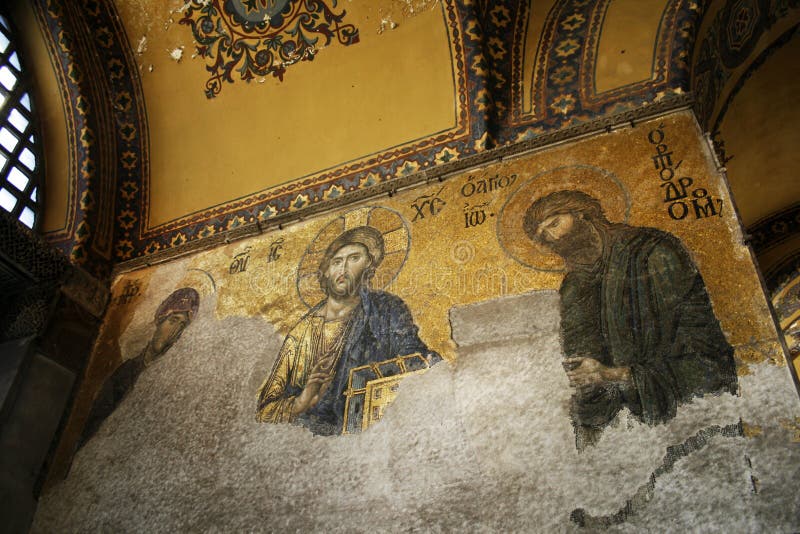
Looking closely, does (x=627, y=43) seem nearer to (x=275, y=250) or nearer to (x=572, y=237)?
(x=572, y=237)

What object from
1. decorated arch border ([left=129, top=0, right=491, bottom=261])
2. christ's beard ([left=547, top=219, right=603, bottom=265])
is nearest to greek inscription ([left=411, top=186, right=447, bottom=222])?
decorated arch border ([left=129, top=0, right=491, bottom=261])

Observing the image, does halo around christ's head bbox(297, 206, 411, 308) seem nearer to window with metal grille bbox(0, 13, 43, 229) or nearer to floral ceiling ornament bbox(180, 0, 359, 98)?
floral ceiling ornament bbox(180, 0, 359, 98)

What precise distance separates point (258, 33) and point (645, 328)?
3.97 meters

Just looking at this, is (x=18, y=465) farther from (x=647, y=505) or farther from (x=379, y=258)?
(x=647, y=505)

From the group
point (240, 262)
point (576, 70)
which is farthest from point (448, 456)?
point (576, 70)

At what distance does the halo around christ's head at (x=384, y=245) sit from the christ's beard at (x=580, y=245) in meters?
1.02

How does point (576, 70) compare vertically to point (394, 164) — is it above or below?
above

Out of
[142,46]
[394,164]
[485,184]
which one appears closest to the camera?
[485,184]

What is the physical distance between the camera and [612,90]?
479cm

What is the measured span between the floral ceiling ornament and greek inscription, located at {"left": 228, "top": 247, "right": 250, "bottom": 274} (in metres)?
1.53

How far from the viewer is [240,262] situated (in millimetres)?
5418

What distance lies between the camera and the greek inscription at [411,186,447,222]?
15.9ft

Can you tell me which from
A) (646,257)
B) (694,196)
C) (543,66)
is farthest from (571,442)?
(543,66)

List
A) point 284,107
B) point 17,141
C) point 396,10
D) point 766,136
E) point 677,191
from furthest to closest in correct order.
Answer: point 766,136 → point 17,141 → point 284,107 → point 396,10 → point 677,191
